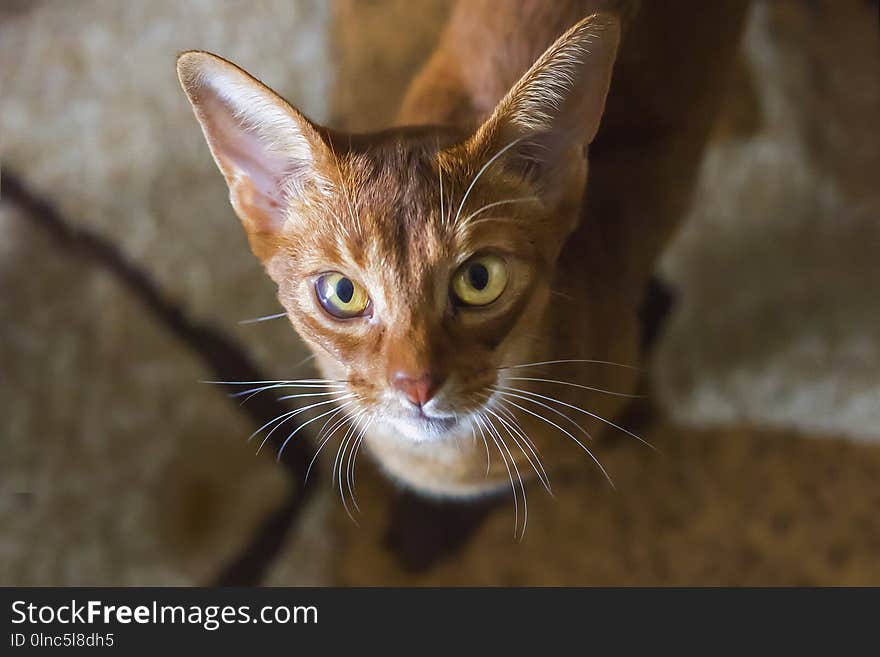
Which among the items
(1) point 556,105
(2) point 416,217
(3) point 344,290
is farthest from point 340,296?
(1) point 556,105

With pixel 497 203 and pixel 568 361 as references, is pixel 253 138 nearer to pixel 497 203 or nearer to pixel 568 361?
pixel 497 203

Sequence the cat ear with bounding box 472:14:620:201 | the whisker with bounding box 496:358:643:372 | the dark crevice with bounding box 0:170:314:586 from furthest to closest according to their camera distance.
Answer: the dark crevice with bounding box 0:170:314:586
the whisker with bounding box 496:358:643:372
the cat ear with bounding box 472:14:620:201

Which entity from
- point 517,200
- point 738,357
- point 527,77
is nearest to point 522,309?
point 517,200

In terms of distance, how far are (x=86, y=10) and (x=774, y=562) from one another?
5.64ft

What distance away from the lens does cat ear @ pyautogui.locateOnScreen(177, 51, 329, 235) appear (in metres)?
0.83

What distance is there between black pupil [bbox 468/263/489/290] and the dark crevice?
2.44 ft

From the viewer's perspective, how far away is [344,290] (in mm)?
896

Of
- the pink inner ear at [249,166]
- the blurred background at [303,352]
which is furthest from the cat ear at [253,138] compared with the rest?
the blurred background at [303,352]

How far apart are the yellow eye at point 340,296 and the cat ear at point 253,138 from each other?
102 mm

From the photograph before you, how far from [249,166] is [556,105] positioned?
1.13 ft

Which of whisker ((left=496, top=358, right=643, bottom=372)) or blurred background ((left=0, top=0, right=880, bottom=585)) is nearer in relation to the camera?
whisker ((left=496, top=358, right=643, bottom=372))

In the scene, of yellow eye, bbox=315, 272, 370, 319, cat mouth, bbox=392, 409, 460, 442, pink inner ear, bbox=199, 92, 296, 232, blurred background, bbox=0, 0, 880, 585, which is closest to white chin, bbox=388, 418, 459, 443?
cat mouth, bbox=392, 409, 460, 442

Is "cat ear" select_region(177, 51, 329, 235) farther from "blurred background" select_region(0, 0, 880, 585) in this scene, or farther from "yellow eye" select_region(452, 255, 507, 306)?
"blurred background" select_region(0, 0, 880, 585)

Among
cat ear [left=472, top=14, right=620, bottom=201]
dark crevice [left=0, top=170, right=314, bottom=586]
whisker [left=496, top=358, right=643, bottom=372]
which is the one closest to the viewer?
cat ear [left=472, top=14, right=620, bottom=201]
